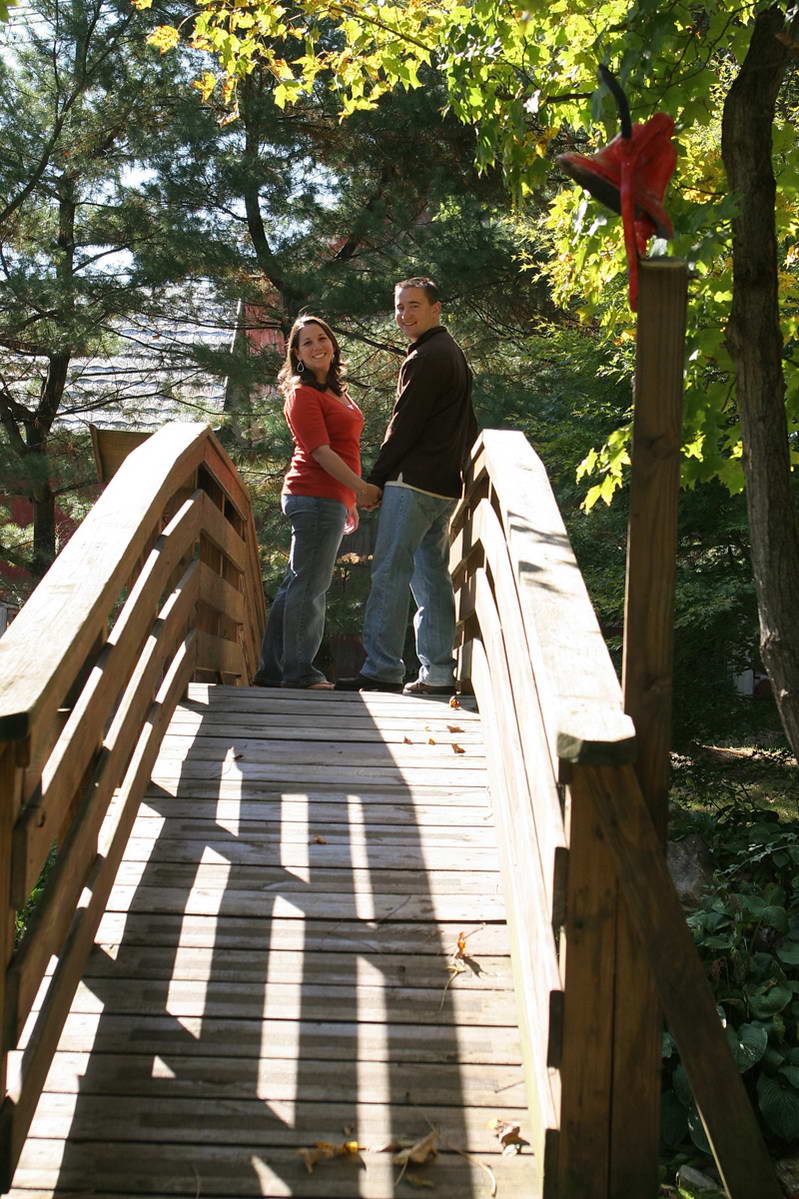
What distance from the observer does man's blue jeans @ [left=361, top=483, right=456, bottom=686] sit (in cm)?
530

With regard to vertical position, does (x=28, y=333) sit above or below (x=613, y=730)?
above

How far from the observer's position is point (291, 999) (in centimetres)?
310

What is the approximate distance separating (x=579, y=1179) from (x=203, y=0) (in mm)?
4455

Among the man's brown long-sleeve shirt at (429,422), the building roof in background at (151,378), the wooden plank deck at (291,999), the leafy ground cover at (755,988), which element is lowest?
the leafy ground cover at (755,988)

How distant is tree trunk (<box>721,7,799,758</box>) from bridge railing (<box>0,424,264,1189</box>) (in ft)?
6.36

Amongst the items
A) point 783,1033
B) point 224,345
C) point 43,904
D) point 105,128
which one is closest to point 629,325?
point 783,1033

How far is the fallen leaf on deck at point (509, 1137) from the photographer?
268cm

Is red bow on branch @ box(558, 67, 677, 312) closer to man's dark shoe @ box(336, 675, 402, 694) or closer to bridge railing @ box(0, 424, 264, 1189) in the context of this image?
bridge railing @ box(0, 424, 264, 1189)

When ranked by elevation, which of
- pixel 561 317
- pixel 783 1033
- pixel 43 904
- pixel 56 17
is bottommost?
pixel 783 1033

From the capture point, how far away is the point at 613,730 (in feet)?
7.64

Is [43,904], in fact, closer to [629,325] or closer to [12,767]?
[12,767]

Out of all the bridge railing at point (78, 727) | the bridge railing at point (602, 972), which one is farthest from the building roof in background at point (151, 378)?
the bridge railing at point (602, 972)

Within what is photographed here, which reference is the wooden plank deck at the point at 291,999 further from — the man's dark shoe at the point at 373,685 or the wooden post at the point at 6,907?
the man's dark shoe at the point at 373,685

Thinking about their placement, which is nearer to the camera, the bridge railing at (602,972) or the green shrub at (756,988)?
the bridge railing at (602,972)
